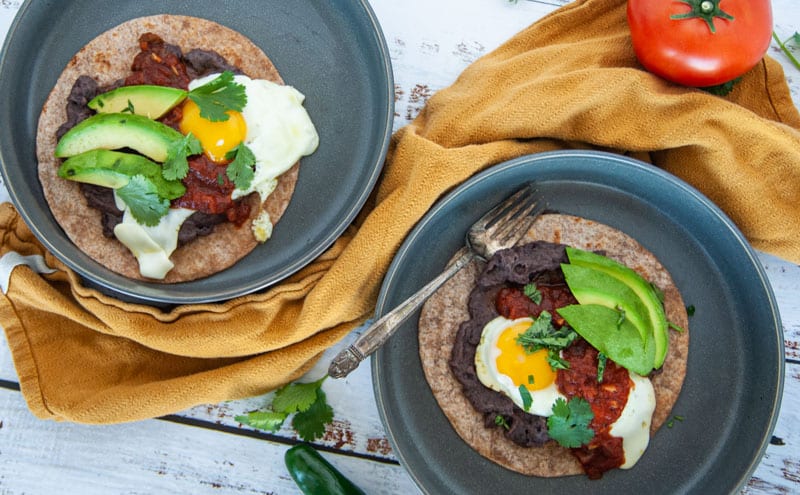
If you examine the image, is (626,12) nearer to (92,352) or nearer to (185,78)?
(185,78)

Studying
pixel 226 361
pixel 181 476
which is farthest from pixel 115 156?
pixel 181 476

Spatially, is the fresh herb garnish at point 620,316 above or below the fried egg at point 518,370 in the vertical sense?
above

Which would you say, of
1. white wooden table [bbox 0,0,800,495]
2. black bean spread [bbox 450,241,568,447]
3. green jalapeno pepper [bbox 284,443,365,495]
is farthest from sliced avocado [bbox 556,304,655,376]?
green jalapeno pepper [bbox 284,443,365,495]

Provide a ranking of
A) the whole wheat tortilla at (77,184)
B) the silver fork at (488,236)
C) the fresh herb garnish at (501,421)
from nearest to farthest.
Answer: the silver fork at (488,236) < the fresh herb garnish at (501,421) < the whole wheat tortilla at (77,184)

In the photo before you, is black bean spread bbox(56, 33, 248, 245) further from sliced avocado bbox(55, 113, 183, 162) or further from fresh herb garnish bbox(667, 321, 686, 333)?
fresh herb garnish bbox(667, 321, 686, 333)

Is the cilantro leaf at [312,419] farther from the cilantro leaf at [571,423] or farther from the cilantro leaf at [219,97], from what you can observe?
the cilantro leaf at [219,97]

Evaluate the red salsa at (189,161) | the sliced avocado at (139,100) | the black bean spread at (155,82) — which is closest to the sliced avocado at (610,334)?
the red salsa at (189,161)
